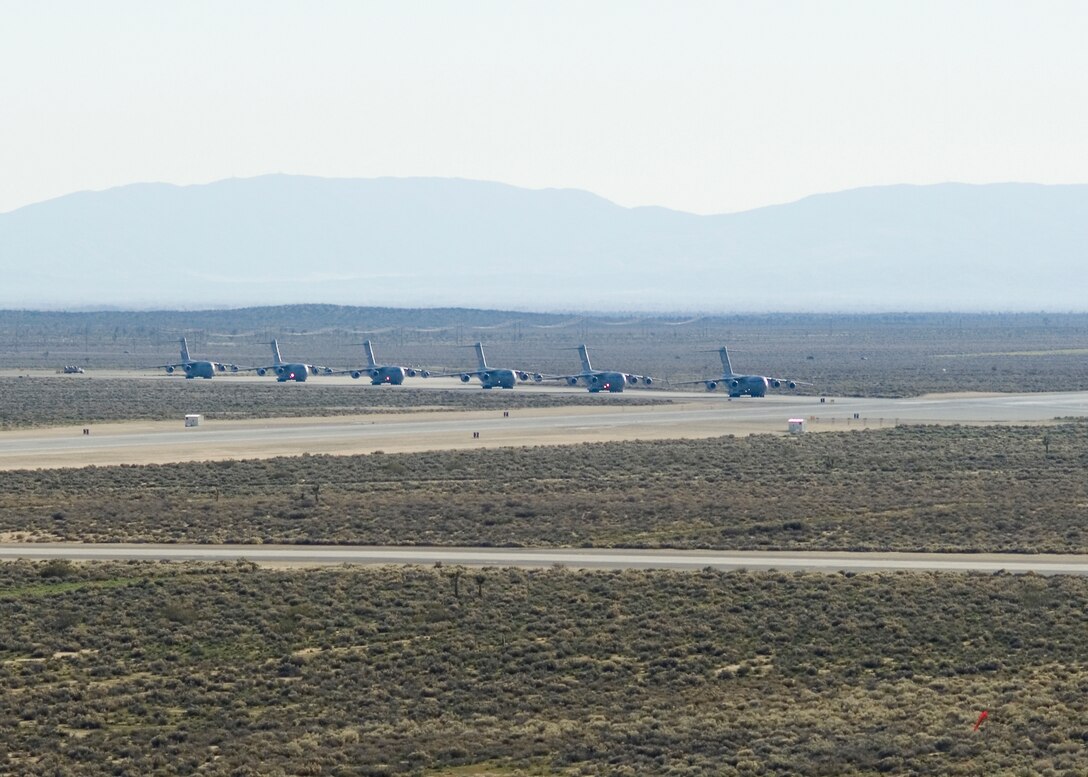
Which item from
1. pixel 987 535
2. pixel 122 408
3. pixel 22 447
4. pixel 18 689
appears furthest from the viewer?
pixel 122 408

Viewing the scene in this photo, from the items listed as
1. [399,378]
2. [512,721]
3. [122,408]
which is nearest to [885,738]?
[512,721]

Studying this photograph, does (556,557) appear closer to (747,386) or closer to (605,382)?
(747,386)

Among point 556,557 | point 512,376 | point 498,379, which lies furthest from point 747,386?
point 556,557

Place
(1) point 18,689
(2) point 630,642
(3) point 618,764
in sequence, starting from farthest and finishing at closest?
1. (2) point 630,642
2. (1) point 18,689
3. (3) point 618,764

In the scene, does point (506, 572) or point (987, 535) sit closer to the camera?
point (506, 572)

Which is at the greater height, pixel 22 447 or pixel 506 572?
pixel 22 447

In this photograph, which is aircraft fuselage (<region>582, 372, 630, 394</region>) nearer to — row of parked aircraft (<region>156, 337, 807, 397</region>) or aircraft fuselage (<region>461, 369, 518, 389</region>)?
row of parked aircraft (<region>156, 337, 807, 397</region>)

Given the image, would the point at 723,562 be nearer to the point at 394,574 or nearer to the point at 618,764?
the point at 394,574

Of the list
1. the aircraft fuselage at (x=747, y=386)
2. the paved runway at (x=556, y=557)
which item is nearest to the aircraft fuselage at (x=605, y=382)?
the aircraft fuselage at (x=747, y=386)
